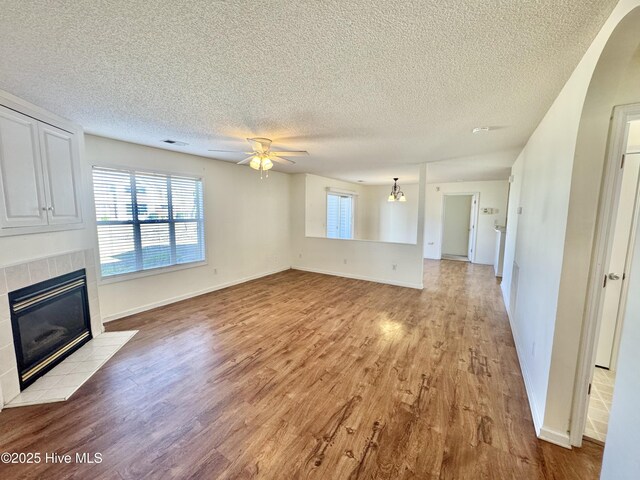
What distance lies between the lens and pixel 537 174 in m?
2.53

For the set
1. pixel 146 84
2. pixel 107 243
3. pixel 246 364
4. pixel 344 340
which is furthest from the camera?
pixel 107 243

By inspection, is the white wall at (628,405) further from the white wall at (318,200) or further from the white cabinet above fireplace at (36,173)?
the white wall at (318,200)

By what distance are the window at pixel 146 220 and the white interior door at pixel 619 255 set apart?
5078 millimetres

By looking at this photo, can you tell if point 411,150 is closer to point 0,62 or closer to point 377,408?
point 377,408

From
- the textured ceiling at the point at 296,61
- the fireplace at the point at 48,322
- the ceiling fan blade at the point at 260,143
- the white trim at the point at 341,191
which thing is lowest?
the fireplace at the point at 48,322

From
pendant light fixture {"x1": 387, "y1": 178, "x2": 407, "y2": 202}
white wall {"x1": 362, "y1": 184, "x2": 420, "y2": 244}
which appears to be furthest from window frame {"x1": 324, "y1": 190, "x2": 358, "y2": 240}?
pendant light fixture {"x1": 387, "y1": 178, "x2": 407, "y2": 202}

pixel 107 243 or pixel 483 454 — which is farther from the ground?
pixel 107 243

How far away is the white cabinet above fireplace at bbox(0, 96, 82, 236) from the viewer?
2045 millimetres

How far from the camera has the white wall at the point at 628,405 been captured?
786 millimetres

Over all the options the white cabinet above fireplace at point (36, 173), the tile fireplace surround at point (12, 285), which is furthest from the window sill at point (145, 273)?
the white cabinet above fireplace at point (36, 173)

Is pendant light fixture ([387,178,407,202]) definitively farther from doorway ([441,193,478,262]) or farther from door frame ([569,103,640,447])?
A: door frame ([569,103,640,447])

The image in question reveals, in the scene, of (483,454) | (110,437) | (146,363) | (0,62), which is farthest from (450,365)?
(0,62)

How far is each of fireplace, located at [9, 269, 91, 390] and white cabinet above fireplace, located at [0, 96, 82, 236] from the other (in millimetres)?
564

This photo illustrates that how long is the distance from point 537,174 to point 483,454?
96.3 inches
